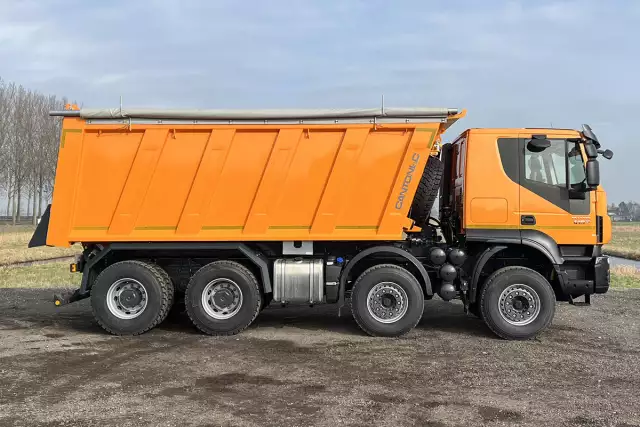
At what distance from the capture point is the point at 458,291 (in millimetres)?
7961

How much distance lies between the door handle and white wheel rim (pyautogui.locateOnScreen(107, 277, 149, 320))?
538 cm

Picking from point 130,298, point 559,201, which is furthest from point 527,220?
point 130,298

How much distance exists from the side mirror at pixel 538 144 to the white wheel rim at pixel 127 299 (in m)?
5.81

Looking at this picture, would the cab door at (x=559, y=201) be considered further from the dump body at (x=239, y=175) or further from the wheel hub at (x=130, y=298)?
the wheel hub at (x=130, y=298)

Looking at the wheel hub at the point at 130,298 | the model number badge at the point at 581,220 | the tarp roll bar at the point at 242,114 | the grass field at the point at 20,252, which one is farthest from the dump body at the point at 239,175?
the grass field at the point at 20,252

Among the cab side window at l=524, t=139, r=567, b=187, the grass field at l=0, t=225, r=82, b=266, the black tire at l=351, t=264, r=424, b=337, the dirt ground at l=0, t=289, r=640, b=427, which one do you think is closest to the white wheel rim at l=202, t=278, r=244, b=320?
the dirt ground at l=0, t=289, r=640, b=427

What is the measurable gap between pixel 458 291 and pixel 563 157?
237 cm

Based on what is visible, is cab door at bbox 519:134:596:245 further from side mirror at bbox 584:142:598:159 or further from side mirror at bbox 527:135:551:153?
side mirror at bbox 584:142:598:159

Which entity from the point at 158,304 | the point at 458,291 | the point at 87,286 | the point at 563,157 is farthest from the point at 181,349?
the point at 563,157

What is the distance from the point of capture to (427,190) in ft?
26.7

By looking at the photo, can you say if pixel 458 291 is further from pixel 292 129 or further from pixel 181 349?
pixel 181 349

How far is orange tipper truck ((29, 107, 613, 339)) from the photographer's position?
302 inches

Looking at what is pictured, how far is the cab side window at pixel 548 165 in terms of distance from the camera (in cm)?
→ 766

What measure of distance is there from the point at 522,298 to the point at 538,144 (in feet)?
7.01
